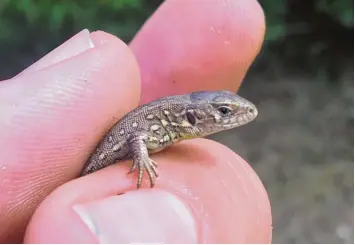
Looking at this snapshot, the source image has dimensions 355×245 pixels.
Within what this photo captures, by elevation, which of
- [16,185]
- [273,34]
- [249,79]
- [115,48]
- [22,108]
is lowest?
[249,79]

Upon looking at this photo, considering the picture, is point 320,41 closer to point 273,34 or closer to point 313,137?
point 273,34

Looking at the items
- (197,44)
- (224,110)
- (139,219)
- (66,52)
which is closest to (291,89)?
(197,44)

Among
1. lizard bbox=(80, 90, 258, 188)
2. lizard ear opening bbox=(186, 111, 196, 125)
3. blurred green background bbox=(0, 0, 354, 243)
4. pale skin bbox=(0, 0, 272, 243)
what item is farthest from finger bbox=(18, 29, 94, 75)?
blurred green background bbox=(0, 0, 354, 243)

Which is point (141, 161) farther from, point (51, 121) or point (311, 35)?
point (311, 35)

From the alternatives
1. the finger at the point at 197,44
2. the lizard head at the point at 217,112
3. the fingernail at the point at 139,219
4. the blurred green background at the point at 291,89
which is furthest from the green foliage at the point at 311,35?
the fingernail at the point at 139,219

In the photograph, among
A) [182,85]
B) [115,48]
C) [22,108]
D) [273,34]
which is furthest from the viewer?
[273,34]

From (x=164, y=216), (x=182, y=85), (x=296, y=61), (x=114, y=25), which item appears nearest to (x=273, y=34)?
(x=296, y=61)
